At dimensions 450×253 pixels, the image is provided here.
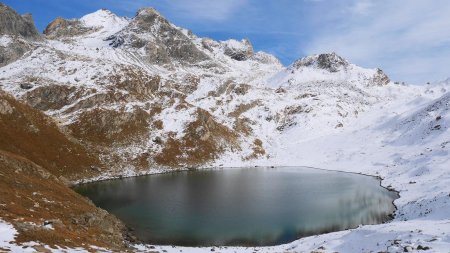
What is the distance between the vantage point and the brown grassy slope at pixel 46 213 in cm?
3619

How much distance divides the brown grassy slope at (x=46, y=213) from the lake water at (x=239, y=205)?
8128 mm

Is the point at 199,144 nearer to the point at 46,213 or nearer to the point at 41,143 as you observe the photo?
the point at 41,143

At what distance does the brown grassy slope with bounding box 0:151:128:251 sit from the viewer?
36.2m

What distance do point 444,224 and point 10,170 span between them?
5833 cm

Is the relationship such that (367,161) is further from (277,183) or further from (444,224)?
(444,224)

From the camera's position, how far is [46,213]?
4575 centimetres

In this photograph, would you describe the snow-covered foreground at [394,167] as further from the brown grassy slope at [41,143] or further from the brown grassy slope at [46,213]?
the brown grassy slope at [41,143]

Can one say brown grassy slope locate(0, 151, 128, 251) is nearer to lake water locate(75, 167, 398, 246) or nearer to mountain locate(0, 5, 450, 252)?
mountain locate(0, 5, 450, 252)

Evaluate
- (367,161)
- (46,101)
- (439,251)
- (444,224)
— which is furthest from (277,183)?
(46,101)

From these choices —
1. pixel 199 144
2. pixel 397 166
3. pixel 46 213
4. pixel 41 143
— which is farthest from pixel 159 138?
pixel 46 213

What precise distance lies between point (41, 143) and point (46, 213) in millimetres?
72409

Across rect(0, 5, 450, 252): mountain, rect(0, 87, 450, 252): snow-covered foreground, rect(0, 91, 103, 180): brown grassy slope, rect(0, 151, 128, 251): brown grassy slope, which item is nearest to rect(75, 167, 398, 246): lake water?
rect(0, 87, 450, 252): snow-covered foreground

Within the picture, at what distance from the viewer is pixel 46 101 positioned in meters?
163

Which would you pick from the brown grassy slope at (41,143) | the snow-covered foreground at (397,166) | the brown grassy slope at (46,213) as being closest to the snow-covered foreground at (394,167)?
the snow-covered foreground at (397,166)
